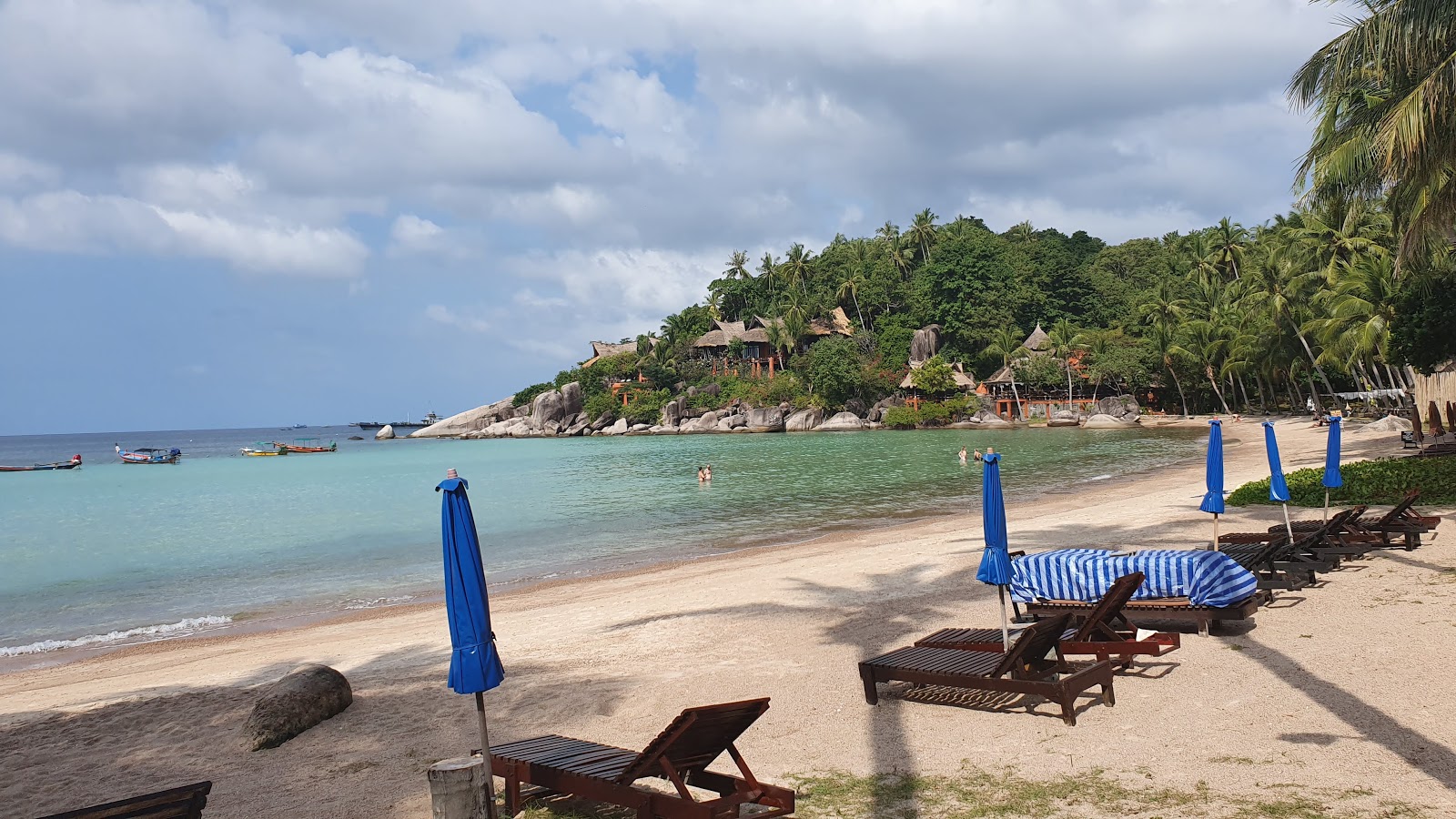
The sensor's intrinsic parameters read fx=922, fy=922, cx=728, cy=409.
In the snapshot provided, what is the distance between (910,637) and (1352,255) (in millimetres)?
41741

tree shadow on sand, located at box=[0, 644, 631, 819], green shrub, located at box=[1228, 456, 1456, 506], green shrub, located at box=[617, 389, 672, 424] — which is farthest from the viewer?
green shrub, located at box=[617, 389, 672, 424]

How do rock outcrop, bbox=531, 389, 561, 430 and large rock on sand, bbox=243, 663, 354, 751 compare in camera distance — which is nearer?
large rock on sand, bbox=243, 663, 354, 751

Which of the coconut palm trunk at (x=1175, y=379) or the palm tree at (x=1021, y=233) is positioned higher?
the palm tree at (x=1021, y=233)

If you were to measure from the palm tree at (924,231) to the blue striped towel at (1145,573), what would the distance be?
277ft

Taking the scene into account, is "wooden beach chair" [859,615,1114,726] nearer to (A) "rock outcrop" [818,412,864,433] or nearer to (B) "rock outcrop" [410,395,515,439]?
(A) "rock outcrop" [818,412,864,433]

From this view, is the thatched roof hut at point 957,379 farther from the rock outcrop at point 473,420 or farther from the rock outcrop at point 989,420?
the rock outcrop at point 473,420

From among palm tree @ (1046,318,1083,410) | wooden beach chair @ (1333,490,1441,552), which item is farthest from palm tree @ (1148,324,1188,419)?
wooden beach chair @ (1333,490,1441,552)

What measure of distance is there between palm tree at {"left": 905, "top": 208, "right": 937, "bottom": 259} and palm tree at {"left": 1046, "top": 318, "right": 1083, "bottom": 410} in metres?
23.8

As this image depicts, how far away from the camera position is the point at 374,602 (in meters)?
16.7

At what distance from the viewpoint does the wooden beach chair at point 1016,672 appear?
20.3 feet

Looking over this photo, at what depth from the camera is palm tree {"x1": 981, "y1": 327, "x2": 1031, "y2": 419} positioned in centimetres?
6931

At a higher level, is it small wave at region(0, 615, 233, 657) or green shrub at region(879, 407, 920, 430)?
green shrub at region(879, 407, 920, 430)

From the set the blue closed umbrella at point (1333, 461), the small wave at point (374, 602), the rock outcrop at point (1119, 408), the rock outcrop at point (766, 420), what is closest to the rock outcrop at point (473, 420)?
the rock outcrop at point (766, 420)

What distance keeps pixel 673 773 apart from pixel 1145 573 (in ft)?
18.4
